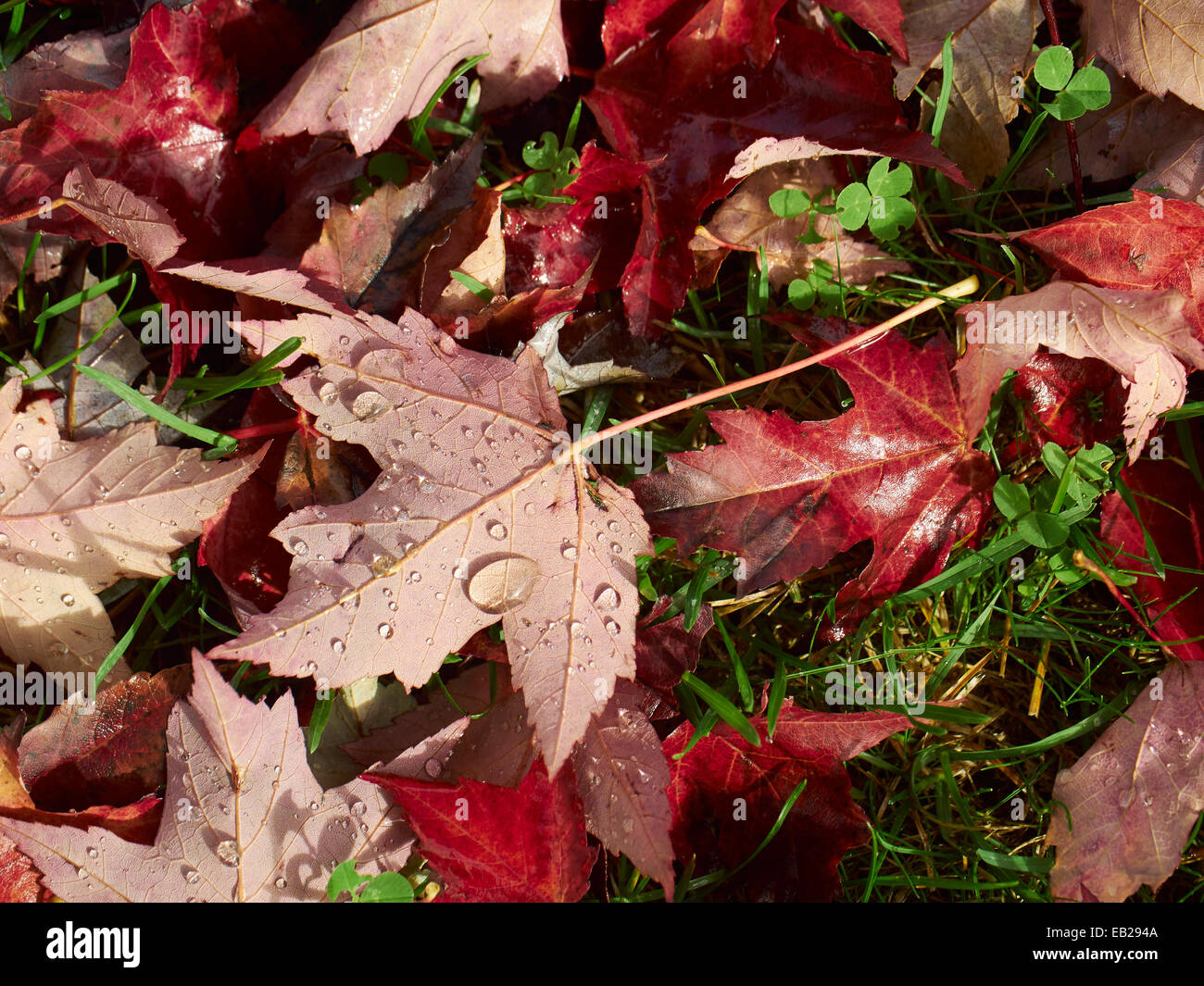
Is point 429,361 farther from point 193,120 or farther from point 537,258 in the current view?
point 193,120

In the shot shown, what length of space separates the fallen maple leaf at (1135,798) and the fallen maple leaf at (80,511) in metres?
1.96

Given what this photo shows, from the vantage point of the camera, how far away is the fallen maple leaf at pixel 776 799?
1.93 m

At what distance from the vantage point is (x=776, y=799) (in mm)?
1986

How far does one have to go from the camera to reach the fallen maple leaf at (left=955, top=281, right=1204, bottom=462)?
1724 millimetres

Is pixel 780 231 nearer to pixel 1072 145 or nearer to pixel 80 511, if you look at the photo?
pixel 1072 145

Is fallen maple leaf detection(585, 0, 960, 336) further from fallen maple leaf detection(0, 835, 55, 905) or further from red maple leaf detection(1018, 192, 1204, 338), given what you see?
fallen maple leaf detection(0, 835, 55, 905)

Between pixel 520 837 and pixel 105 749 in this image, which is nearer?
pixel 520 837

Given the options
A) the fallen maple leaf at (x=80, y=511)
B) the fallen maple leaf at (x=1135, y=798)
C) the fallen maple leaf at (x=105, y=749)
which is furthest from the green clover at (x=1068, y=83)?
the fallen maple leaf at (x=105, y=749)

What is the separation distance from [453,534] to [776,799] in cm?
95

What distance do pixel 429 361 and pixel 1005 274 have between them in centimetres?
143

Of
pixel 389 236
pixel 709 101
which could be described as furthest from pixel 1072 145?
pixel 389 236

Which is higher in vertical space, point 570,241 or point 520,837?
point 570,241

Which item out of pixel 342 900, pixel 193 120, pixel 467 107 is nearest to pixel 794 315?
pixel 467 107

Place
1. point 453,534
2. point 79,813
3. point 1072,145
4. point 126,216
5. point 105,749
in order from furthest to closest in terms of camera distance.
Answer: point 1072,145
point 105,749
point 79,813
point 126,216
point 453,534
